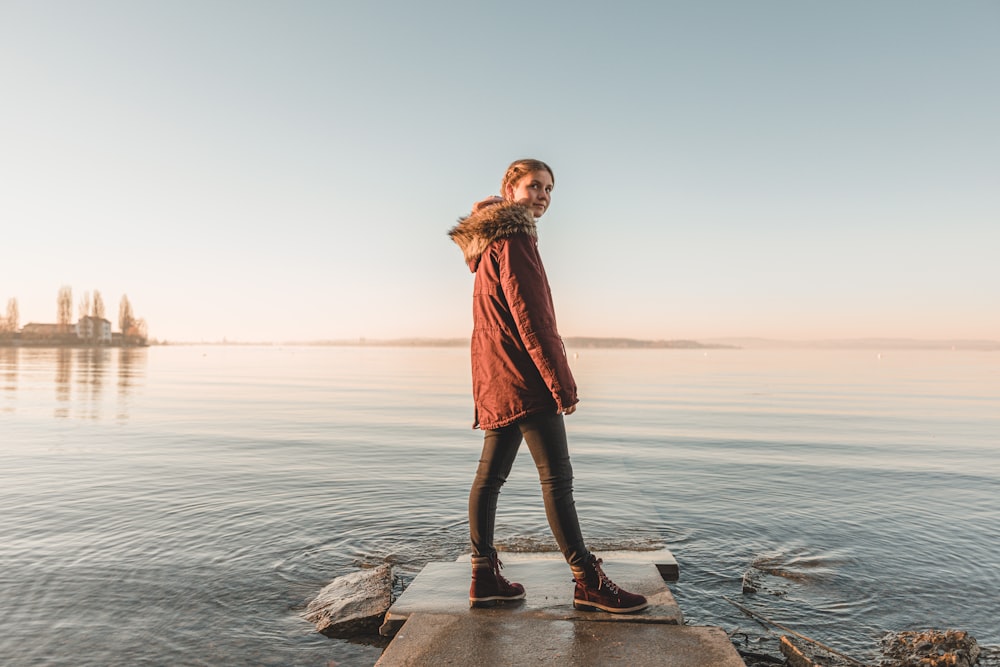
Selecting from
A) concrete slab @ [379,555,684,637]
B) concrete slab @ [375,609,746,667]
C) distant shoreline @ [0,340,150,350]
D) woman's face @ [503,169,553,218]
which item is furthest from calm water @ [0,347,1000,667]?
Result: distant shoreline @ [0,340,150,350]

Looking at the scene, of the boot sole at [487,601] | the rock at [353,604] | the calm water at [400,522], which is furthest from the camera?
the calm water at [400,522]

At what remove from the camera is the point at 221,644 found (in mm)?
3744

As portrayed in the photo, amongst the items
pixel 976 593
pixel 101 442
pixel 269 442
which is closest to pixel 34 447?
pixel 101 442

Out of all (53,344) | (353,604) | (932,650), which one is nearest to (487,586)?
(353,604)

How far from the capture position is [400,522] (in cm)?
655

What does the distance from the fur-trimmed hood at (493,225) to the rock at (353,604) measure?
2.25 m

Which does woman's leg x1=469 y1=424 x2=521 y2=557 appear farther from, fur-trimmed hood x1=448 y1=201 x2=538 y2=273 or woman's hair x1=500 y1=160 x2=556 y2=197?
woman's hair x1=500 y1=160 x2=556 y2=197

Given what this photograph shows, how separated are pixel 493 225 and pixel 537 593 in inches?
82.8

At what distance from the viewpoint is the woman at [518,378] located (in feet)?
11.1

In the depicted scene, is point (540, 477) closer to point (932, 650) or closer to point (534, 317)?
point (534, 317)

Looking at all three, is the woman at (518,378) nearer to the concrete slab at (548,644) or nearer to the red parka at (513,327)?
the red parka at (513,327)

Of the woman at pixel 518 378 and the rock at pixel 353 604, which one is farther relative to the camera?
the rock at pixel 353 604

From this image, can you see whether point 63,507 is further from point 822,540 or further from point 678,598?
point 822,540

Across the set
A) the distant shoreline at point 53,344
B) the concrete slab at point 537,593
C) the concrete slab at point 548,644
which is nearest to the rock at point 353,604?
the concrete slab at point 537,593
